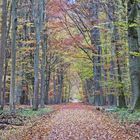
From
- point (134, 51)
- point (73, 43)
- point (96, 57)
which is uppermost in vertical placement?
point (73, 43)

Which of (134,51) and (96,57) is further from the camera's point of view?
(96,57)

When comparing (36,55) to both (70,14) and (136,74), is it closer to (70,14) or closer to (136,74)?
(136,74)

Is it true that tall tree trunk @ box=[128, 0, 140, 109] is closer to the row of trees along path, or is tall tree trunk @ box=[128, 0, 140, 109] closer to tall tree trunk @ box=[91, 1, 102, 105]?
the row of trees along path

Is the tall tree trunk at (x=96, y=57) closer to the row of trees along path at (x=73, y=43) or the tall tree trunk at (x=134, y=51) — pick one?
the row of trees along path at (x=73, y=43)

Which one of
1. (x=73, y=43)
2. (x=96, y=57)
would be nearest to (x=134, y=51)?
(x=96, y=57)

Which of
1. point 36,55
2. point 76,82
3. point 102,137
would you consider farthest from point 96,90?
point 76,82

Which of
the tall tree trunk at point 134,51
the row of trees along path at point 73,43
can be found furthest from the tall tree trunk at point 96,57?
the tall tree trunk at point 134,51

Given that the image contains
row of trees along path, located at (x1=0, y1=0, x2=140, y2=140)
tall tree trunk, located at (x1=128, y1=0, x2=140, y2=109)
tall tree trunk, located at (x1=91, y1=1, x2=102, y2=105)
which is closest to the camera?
tall tree trunk, located at (x1=128, y1=0, x2=140, y2=109)

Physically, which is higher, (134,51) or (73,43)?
(73,43)

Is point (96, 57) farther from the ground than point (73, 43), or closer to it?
closer to it

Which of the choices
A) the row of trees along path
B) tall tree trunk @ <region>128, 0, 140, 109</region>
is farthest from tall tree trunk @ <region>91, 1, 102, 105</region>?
tall tree trunk @ <region>128, 0, 140, 109</region>

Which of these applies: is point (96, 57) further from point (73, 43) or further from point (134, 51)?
point (134, 51)

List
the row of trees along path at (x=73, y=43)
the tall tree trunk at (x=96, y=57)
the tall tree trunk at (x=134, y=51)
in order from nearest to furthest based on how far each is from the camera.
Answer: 1. the tall tree trunk at (x=134, y=51)
2. the row of trees along path at (x=73, y=43)
3. the tall tree trunk at (x=96, y=57)

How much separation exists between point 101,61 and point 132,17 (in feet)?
66.6
